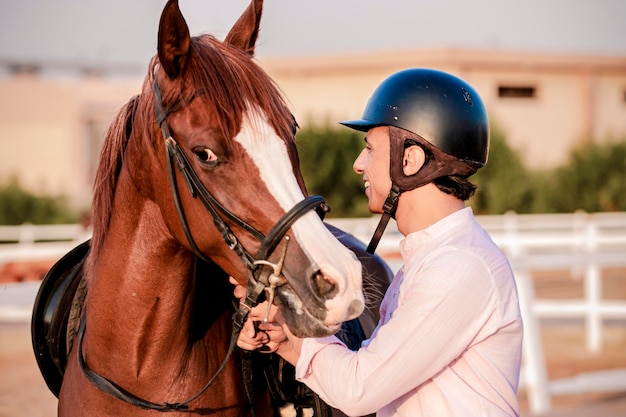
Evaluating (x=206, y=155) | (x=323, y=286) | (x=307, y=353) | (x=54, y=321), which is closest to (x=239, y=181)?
(x=206, y=155)

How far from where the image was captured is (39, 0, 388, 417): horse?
2158mm

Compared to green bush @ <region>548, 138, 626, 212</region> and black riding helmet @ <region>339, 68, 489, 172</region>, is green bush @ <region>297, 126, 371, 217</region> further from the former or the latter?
black riding helmet @ <region>339, 68, 489, 172</region>

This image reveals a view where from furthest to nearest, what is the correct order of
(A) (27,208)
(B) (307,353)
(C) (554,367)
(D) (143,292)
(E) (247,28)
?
(A) (27,208)
(C) (554,367)
(E) (247,28)
(D) (143,292)
(B) (307,353)

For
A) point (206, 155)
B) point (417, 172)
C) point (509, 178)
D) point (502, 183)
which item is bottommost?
point (502, 183)

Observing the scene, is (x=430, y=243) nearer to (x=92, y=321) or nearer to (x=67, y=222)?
(x=92, y=321)

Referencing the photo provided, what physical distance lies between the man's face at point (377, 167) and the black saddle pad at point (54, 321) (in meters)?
1.41

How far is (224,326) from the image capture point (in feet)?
9.11

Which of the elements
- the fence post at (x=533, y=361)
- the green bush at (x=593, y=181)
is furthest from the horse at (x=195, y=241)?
the green bush at (x=593, y=181)

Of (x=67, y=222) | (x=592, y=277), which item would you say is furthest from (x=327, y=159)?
(x=592, y=277)

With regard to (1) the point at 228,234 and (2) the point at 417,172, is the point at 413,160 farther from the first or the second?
(1) the point at 228,234

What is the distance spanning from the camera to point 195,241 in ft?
7.88

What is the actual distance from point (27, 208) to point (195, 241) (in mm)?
21350

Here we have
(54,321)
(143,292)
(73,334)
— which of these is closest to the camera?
(143,292)

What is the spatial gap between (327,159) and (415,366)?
69.7 ft
